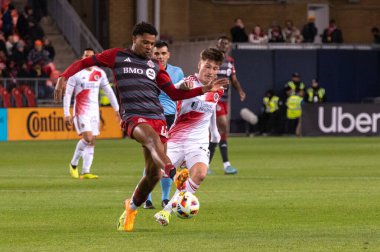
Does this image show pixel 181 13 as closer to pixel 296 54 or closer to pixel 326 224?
pixel 296 54

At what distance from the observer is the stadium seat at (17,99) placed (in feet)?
120

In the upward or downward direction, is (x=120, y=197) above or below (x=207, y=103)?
below

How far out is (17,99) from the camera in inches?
1443

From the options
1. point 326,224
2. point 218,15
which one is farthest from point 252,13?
point 326,224

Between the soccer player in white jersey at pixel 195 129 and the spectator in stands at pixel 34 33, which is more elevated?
the spectator in stands at pixel 34 33

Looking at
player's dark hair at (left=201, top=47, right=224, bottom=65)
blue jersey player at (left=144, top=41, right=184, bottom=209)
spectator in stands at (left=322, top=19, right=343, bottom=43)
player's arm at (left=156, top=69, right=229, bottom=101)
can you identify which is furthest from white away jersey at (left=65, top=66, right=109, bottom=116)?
spectator in stands at (left=322, top=19, right=343, bottom=43)

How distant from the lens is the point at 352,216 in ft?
45.0

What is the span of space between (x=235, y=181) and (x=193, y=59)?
2473 centimetres

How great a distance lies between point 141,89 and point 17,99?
24971 millimetres

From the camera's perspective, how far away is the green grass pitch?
36.6 feet

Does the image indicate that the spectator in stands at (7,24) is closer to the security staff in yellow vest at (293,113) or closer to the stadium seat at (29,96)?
the stadium seat at (29,96)

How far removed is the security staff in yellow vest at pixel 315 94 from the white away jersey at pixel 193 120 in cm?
2936

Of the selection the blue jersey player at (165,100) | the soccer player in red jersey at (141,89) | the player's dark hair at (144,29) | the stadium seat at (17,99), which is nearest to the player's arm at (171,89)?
the soccer player in red jersey at (141,89)

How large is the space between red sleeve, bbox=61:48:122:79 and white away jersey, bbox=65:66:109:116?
864 cm
